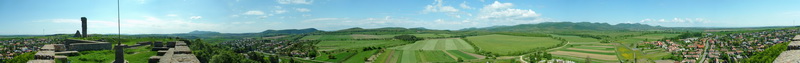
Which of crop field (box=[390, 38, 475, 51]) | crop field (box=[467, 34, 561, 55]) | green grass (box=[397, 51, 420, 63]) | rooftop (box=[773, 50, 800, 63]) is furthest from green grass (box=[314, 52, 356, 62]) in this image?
rooftop (box=[773, 50, 800, 63])

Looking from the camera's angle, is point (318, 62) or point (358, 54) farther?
point (358, 54)

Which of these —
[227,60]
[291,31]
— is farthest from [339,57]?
[291,31]

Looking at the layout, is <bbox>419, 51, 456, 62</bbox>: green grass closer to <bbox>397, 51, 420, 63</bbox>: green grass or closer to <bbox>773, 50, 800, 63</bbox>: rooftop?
<bbox>397, 51, 420, 63</bbox>: green grass

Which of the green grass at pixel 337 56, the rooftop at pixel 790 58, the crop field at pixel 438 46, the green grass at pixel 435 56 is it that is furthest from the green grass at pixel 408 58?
the rooftop at pixel 790 58

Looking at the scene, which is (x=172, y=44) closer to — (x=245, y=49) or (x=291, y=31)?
(x=245, y=49)

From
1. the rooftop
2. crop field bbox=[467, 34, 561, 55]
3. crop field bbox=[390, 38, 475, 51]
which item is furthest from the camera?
crop field bbox=[390, 38, 475, 51]

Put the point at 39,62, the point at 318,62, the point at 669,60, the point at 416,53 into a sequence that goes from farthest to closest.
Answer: the point at 416,53 < the point at 669,60 < the point at 318,62 < the point at 39,62

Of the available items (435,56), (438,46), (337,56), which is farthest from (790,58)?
(337,56)

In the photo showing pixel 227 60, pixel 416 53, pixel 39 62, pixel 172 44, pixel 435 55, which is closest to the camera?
pixel 39 62

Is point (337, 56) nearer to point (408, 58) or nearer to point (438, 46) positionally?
point (408, 58)
